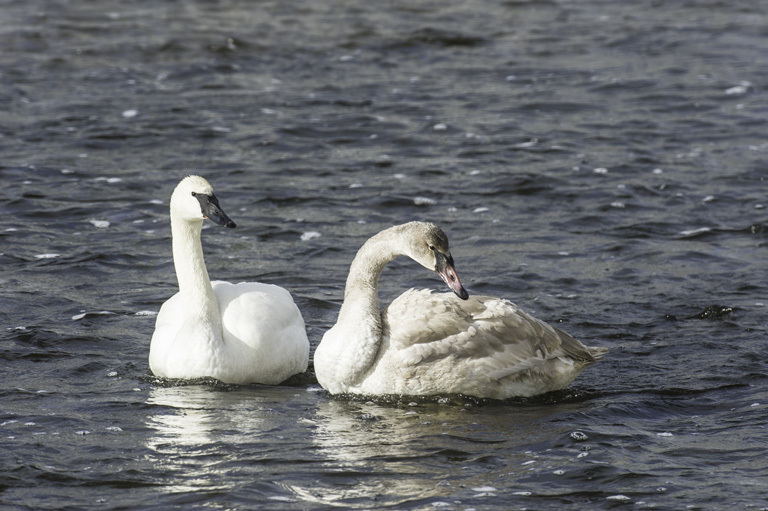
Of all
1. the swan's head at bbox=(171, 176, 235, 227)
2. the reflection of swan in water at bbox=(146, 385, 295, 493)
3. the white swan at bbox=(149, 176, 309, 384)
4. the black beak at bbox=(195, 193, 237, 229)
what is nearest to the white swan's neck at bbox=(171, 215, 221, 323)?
the white swan at bbox=(149, 176, 309, 384)

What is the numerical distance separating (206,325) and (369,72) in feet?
34.8

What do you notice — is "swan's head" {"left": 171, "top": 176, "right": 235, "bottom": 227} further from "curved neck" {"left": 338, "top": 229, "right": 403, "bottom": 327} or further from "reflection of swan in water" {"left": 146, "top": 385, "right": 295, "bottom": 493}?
"reflection of swan in water" {"left": 146, "top": 385, "right": 295, "bottom": 493}

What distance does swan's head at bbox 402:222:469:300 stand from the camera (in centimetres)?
771

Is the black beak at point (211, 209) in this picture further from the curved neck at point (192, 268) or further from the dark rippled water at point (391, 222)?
the dark rippled water at point (391, 222)

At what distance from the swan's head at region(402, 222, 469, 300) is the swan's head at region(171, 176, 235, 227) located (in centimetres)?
136

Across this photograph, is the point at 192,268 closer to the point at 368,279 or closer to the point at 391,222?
the point at 368,279

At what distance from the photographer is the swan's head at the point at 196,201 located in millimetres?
8102

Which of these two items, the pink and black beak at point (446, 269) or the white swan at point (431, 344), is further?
the white swan at point (431, 344)

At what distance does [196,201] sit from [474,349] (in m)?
2.22

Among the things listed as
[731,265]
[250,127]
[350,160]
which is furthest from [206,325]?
[250,127]

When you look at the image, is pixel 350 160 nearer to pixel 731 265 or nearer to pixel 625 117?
pixel 625 117

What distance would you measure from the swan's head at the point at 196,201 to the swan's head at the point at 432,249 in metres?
1.36

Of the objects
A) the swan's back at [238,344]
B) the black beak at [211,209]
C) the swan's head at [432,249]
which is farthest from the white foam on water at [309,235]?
the swan's head at [432,249]

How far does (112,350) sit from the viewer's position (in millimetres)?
8742
